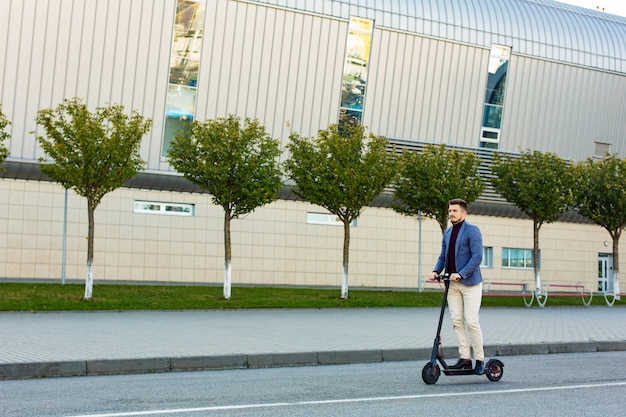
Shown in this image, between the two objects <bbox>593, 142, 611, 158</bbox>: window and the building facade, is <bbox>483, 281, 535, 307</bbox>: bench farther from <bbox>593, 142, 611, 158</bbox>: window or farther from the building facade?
<bbox>593, 142, 611, 158</bbox>: window

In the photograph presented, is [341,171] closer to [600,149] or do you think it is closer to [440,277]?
A: [440,277]

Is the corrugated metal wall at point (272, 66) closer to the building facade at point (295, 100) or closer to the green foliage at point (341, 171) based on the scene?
the building facade at point (295, 100)

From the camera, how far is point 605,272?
1683 inches

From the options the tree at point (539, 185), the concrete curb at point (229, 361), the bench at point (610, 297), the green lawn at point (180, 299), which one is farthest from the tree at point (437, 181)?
the concrete curb at point (229, 361)

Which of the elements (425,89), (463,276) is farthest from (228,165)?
(463,276)

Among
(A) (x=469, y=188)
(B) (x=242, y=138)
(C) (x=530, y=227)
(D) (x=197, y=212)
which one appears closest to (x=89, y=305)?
(B) (x=242, y=138)

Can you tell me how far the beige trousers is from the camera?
9031 mm

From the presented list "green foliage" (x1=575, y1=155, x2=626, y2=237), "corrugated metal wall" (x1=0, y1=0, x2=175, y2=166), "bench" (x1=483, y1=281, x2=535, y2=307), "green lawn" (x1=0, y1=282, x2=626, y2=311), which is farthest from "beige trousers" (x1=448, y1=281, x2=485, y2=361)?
"green foliage" (x1=575, y1=155, x2=626, y2=237)

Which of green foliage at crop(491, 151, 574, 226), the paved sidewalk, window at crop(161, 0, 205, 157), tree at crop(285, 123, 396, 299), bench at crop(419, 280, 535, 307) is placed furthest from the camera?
window at crop(161, 0, 205, 157)

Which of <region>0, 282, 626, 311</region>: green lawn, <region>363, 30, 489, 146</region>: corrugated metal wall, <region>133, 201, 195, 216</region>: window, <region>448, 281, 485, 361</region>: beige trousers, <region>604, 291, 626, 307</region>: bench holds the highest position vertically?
<region>363, 30, 489, 146</region>: corrugated metal wall

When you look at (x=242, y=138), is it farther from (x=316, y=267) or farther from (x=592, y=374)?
(x=592, y=374)

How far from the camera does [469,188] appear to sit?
1113 inches

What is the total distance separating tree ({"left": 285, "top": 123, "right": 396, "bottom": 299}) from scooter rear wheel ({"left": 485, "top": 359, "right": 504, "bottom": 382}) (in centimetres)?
1586

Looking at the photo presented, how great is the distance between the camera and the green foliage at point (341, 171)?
81.7 ft
